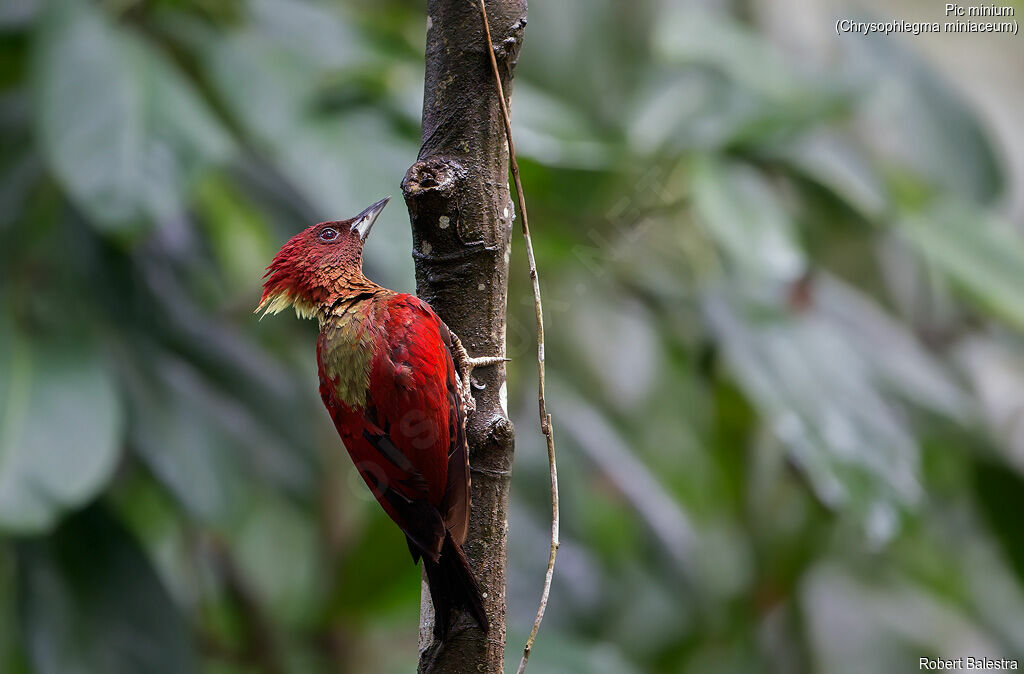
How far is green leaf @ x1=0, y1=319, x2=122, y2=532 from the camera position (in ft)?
7.95

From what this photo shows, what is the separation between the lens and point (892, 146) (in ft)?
18.1

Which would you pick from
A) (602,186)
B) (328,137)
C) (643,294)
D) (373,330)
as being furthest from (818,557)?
(373,330)

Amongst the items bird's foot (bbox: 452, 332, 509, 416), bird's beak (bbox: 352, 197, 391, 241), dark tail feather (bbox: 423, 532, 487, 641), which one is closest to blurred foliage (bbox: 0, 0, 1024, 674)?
bird's beak (bbox: 352, 197, 391, 241)

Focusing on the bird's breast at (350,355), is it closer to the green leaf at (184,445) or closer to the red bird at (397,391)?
the red bird at (397,391)

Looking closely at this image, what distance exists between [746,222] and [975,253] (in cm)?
87

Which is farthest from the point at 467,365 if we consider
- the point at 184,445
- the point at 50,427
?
the point at 184,445

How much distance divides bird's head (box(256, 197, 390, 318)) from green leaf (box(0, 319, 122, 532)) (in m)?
1.18

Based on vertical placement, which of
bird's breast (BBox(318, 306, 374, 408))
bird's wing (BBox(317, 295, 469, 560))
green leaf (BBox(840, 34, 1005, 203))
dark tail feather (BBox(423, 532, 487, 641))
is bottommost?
dark tail feather (BBox(423, 532, 487, 641))

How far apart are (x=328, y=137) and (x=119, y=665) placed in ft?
5.66

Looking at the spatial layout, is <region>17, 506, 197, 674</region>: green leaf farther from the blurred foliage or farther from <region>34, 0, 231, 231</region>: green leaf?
<region>34, 0, 231, 231</region>: green leaf

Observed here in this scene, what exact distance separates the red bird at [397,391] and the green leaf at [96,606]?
1775mm

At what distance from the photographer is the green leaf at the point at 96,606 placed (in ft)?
9.27

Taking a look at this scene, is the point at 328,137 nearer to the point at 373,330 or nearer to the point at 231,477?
the point at 231,477

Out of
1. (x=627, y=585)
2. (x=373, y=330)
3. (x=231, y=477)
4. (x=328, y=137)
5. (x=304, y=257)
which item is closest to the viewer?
(x=373, y=330)
